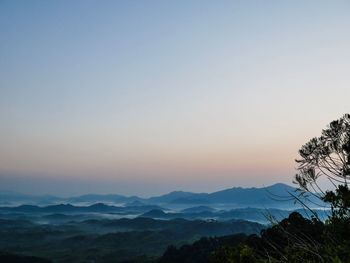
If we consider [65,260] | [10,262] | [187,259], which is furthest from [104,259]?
[187,259]

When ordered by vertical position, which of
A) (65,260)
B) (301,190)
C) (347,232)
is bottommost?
Result: (65,260)

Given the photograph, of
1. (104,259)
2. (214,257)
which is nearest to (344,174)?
(214,257)

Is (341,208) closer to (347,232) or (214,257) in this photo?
(347,232)

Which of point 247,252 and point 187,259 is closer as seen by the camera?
point 247,252

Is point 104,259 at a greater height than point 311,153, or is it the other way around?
point 311,153

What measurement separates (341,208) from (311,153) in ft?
6.75

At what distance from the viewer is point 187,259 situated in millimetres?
93312

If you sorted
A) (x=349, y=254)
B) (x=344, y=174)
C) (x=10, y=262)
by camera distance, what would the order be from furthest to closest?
(x=10, y=262), (x=344, y=174), (x=349, y=254)

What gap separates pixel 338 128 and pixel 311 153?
1272mm

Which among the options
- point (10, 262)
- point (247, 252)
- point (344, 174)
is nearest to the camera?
point (344, 174)

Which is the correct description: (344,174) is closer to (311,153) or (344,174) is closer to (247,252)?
(311,153)

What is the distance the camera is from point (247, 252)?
17625mm

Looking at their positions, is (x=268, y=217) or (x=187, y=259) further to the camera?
(x=187, y=259)

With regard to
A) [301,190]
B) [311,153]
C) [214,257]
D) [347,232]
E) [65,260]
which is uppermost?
[311,153]
